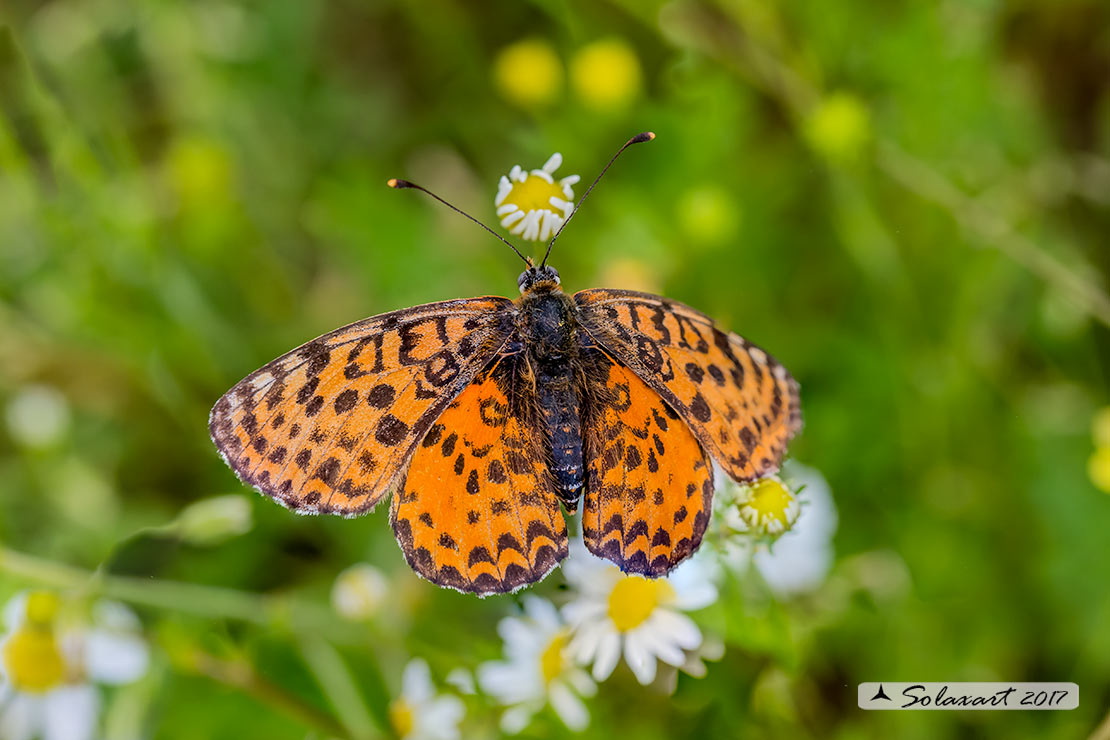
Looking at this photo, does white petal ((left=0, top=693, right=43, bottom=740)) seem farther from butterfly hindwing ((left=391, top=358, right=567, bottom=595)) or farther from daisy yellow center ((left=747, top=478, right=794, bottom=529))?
daisy yellow center ((left=747, top=478, right=794, bottom=529))

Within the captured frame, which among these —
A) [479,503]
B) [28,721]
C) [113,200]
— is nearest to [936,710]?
[479,503]

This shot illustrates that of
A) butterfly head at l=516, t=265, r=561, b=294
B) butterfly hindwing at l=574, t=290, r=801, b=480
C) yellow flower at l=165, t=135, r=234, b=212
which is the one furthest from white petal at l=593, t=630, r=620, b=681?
yellow flower at l=165, t=135, r=234, b=212

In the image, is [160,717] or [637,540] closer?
[637,540]

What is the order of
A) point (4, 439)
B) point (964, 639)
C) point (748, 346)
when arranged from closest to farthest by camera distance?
point (748, 346) < point (964, 639) < point (4, 439)

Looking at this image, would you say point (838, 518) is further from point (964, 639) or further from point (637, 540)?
point (637, 540)

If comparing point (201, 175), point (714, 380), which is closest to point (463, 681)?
point (714, 380)

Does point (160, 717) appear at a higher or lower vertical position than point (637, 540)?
lower

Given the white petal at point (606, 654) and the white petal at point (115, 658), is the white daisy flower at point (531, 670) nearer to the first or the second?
the white petal at point (606, 654)

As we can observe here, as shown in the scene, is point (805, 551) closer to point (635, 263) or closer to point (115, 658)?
point (635, 263)
